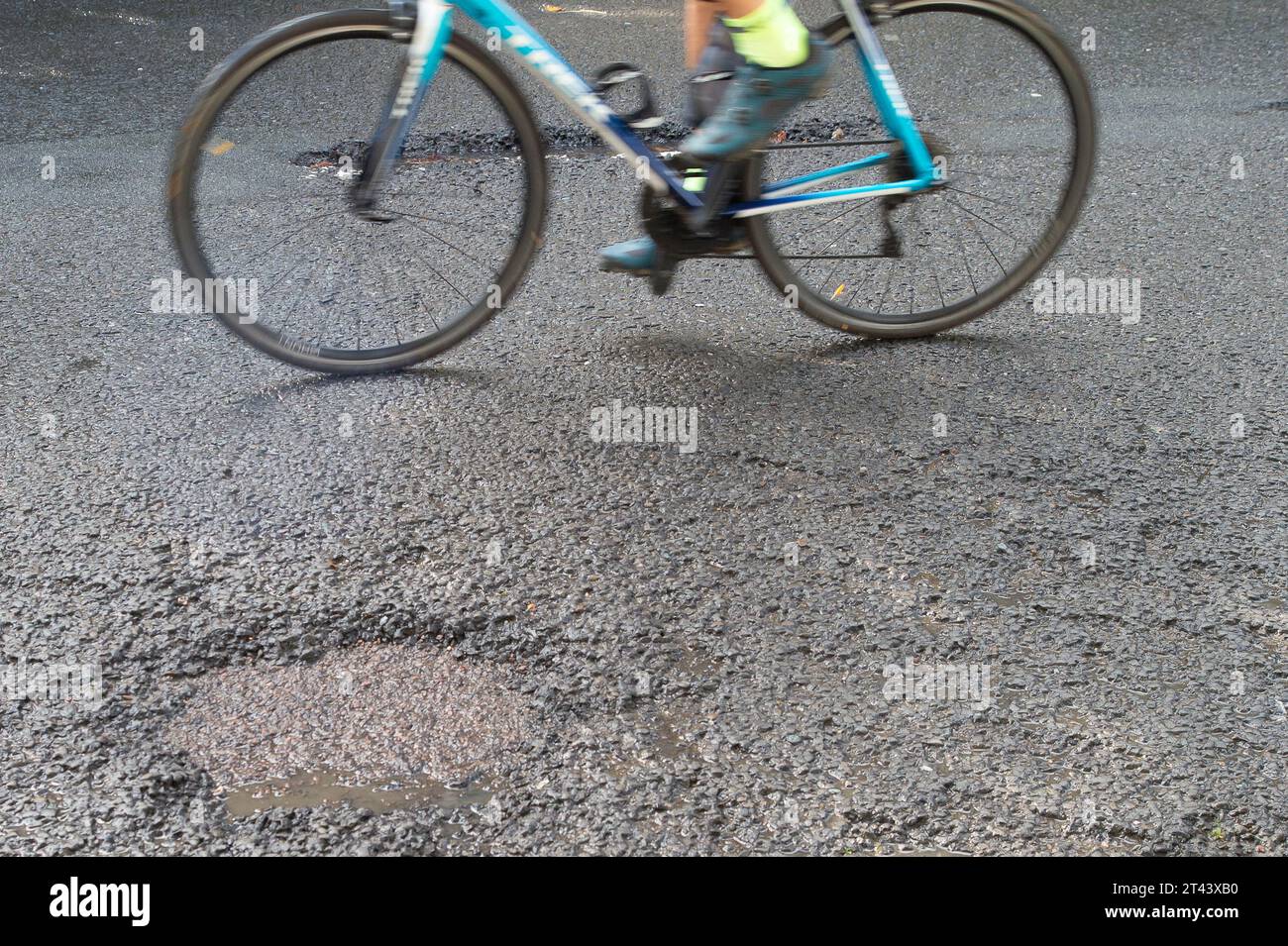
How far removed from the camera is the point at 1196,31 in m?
7.00

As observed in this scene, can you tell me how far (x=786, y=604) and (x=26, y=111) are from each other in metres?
5.04

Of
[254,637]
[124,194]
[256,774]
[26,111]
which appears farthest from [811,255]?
[26,111]

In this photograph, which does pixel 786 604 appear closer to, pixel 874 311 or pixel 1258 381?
pixel 874 311

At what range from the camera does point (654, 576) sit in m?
2.73

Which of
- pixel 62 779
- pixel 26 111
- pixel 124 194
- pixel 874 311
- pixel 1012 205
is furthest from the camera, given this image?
pixel 26 111

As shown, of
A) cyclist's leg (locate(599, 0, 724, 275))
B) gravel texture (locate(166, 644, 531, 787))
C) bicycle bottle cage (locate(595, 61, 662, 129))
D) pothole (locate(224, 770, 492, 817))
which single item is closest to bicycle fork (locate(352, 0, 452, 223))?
bicycle bottle cage (locate(595, 61, 662, 129))

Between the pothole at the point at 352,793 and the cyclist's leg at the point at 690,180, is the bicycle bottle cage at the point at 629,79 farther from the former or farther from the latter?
the pothole at the point at 352,793

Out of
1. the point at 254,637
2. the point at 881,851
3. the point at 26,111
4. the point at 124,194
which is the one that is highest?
the point at 26,111

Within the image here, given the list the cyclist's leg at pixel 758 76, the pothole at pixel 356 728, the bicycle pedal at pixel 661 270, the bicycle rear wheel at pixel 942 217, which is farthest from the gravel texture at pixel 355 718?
the bicycle rear wheel at pixel 942 217

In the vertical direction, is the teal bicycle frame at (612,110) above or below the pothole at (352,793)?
above

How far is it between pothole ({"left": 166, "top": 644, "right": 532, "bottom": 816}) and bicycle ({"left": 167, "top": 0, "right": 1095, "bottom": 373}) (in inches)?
51.9

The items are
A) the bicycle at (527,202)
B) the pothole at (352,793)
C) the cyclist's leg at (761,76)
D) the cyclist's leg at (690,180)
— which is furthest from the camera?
the cyclist's leg at (690,180)

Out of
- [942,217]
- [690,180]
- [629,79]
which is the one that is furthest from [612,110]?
[942,217]

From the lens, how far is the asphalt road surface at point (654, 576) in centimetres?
217
